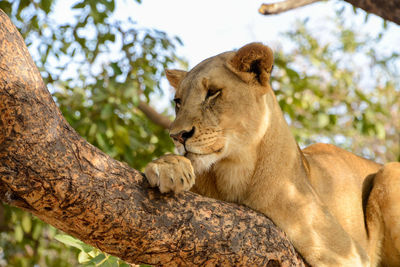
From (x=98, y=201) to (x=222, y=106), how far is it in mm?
884

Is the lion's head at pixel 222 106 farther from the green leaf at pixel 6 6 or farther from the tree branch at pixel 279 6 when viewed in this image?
the green leaf at pixel 6 6

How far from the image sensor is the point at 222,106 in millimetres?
2385

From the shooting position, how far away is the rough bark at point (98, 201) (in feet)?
5.08

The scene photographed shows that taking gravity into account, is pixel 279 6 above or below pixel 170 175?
above

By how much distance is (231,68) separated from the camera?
254 cm

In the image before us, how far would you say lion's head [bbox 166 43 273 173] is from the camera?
227cm

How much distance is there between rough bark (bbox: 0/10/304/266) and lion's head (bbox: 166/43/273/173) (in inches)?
12.2

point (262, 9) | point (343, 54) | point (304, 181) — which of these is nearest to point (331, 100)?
point (262, 9)

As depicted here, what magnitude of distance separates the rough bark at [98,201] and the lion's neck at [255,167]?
0.23m

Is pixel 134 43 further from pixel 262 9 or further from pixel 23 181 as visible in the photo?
pixel 23 181

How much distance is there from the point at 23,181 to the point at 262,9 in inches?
88.1

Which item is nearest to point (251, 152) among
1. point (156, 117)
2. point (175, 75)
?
point (175, 75)

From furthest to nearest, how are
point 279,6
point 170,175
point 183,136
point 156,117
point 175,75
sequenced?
point 156,117
point 279,6
point 175,75
point 183,136
point 170,175

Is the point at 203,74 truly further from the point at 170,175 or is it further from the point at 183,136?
the point at 170,175
